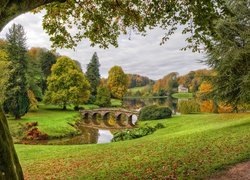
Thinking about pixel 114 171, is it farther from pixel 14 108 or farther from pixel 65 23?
pixel 14 108

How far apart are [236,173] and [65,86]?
1924 inches

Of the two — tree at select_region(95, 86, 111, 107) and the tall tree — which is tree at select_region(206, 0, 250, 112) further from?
tree at select_region(95, 86, 111, 107)

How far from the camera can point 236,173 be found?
29.7 feet

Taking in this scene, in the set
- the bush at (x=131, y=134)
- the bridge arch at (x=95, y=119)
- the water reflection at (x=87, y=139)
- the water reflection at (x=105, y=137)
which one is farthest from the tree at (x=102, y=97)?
the bush at (x=131, y=134)

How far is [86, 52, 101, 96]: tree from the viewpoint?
74438 mm

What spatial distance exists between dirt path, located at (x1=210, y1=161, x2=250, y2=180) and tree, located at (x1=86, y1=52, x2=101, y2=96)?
6457 centimetres

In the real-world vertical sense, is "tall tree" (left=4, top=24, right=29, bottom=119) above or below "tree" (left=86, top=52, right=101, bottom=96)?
below

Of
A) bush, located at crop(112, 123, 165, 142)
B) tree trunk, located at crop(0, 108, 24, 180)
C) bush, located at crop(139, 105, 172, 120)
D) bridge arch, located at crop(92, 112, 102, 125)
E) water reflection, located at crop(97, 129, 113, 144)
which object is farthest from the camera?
bridge arch, located at crop(92, 112, 102, 125)

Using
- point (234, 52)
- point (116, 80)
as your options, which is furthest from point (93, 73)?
point (234, 52)

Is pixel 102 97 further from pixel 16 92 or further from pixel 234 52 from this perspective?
pixel 234 52

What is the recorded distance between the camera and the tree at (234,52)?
59.6 ft

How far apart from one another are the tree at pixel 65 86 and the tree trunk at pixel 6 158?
1923 inches

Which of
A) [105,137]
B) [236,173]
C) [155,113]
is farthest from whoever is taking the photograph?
[155,113]

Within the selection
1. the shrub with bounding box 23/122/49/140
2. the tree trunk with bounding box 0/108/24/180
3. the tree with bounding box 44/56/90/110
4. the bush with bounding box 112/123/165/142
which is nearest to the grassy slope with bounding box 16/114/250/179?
the tree trunk with bounding box 0/108/24/180
